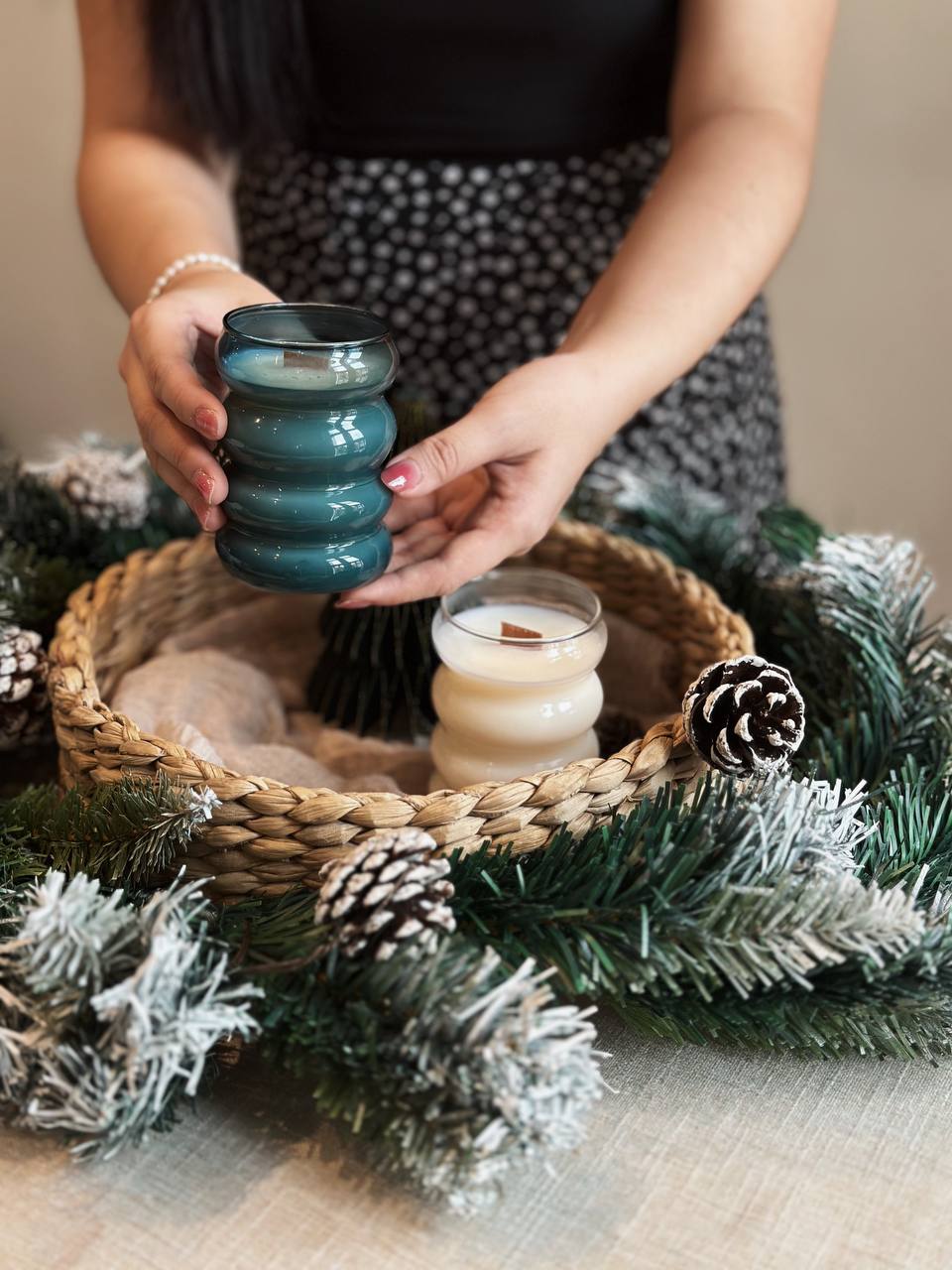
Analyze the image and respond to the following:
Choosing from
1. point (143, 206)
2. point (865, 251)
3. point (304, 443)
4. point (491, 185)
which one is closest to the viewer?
point (304, 443)

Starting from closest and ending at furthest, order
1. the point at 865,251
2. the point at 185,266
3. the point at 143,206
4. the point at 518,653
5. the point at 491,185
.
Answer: the point at 518,653
the point at 185,266
the point at 143,206
the point at 491,185
the point at 865,251

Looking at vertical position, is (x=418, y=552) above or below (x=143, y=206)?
below

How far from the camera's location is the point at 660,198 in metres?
0.87

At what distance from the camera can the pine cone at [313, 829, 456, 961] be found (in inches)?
19.9

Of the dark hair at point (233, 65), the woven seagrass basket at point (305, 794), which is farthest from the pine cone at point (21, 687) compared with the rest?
Result: the dark hair at point (233, 65)

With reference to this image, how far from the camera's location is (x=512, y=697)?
2.23 feet

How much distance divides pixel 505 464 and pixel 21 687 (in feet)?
1.01

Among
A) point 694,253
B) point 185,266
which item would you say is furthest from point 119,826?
point 694,253

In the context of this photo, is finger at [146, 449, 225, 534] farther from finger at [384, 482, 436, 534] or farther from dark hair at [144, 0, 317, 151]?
dark hair at [144, 0, 317, 151]

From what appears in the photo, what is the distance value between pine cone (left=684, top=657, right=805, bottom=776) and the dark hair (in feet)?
2.12

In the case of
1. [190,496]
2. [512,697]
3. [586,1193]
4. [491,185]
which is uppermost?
[491,185]

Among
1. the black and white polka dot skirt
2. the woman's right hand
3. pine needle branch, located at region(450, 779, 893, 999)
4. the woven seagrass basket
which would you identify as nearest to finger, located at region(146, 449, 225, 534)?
the woman's right hand

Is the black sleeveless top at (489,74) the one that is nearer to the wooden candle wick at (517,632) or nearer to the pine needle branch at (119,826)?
the wooden candle wick at (517,632)

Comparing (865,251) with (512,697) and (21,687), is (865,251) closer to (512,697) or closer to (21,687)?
(512,697)
